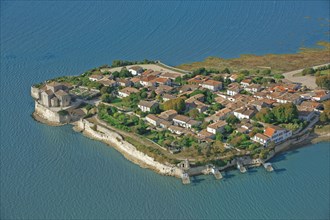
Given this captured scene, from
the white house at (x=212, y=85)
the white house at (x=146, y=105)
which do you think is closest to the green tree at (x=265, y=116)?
the white house at (x=212, y=85)

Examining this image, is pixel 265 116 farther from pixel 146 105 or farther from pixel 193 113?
pixel 146 105

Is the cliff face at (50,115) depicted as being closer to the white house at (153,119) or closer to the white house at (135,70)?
the white house at (153,119)

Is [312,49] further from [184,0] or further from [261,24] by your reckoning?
[184,0]

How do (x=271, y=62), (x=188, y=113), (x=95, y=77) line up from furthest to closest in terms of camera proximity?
1. (x=271, y=62)
2. (x=95, y=77)
3. (x=188, y=113)

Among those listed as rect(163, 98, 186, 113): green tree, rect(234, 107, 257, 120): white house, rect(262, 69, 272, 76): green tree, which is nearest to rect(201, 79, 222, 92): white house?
rect(163, 98, 186, 113): green tree

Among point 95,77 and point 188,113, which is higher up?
point 95,77

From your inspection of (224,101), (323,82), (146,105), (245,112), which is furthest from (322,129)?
(146,105)
